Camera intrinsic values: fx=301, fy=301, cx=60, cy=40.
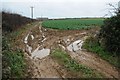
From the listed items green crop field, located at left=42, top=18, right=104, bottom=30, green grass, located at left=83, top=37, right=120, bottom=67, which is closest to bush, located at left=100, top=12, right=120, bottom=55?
green grass, located at left=83, top=37, right=120, bottom=67

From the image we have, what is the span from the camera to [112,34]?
695 inches

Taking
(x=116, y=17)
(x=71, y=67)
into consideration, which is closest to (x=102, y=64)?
(x=71, y=67)

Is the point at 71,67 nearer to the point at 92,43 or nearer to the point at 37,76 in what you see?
the point at 37,76

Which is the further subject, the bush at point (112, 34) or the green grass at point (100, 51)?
the bush at point (112, 34)

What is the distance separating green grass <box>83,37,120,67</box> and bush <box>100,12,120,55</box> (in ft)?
1.07

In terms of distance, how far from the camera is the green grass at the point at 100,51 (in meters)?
16.4

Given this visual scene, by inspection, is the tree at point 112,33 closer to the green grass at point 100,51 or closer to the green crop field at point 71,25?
the green grass at point 100,51

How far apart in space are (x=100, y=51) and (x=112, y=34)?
5.31 feet

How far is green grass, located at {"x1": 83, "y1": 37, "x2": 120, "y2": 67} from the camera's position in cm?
1639

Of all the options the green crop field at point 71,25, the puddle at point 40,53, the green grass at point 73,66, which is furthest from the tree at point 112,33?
the green crop field at point 71,25

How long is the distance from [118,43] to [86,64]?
246 centimetres

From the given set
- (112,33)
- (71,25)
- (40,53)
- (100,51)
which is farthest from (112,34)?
(71,25)

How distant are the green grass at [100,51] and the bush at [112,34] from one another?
1.07 ft

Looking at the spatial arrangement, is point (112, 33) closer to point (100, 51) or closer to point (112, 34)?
point (112, 34)
